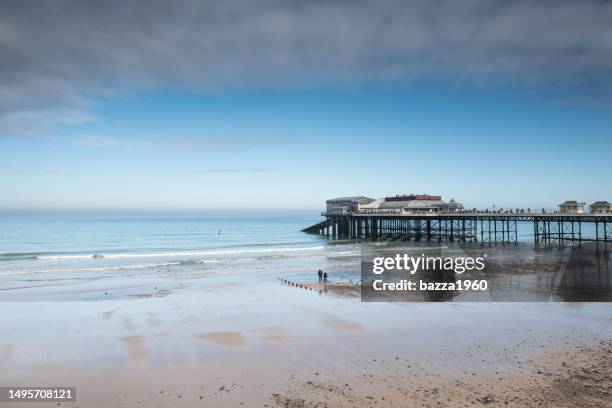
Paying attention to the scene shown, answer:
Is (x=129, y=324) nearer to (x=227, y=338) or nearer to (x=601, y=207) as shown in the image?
(x=227, y=338)

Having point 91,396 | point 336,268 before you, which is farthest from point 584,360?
point 336,268

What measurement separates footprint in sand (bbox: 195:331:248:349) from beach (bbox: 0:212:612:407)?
0.04 m

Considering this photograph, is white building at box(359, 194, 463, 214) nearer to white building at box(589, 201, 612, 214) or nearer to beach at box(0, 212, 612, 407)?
white building at box(589, 201, 612, 214)

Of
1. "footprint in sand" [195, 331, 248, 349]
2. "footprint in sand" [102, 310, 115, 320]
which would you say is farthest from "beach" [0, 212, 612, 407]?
"footprint in sand" [102, 310, 115, 320]

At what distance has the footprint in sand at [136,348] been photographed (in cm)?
1425

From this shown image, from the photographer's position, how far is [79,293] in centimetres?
2586

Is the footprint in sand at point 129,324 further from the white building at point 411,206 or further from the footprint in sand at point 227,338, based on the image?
the white building at point 411,206

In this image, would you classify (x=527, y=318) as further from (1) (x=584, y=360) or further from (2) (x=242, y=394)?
(2) (x=242, y=394)

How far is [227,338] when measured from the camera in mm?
16312

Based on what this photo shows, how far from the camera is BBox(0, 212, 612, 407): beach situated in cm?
1119

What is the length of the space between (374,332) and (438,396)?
579 cm

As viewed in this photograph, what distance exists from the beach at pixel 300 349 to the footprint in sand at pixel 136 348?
0.21 feet

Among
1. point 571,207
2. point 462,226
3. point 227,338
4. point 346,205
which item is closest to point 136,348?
point 227,338

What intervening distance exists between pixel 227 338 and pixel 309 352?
331 cm
